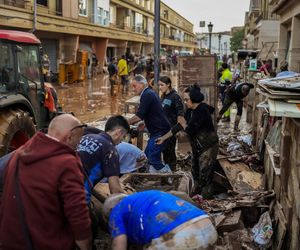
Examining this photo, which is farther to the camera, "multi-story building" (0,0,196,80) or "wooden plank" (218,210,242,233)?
"multi-story building" (0,0,196,80)

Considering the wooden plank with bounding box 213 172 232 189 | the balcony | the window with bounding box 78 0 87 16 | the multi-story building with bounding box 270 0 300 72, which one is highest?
the window with bounding box 78 0 87 16

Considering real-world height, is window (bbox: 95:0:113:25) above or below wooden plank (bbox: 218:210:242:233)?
above

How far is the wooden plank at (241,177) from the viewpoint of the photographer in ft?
21.9

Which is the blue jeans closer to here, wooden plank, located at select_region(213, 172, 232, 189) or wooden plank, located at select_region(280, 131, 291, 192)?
wooden plank, located at select_region(213, 172, 232, 189)

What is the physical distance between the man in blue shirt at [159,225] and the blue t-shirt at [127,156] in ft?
7.63

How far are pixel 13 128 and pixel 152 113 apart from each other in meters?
2.01

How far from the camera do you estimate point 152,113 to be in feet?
22.0

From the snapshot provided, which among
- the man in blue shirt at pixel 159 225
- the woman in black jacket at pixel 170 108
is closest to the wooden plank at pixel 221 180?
the woman in black jacket at pixel 170 108

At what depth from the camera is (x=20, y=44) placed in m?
7.52

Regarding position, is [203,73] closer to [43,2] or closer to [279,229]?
[279,229]

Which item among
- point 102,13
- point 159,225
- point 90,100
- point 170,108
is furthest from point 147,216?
point 102,13

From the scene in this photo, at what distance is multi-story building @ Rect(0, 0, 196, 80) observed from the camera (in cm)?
2104

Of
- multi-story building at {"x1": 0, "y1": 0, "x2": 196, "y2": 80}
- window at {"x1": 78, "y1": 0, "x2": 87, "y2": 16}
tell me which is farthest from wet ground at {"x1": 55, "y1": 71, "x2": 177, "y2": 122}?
window at {"x1": 78, "y1": 0, "x2": 87, "y2": 16}

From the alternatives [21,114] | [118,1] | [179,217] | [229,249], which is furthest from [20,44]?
[118,1]
